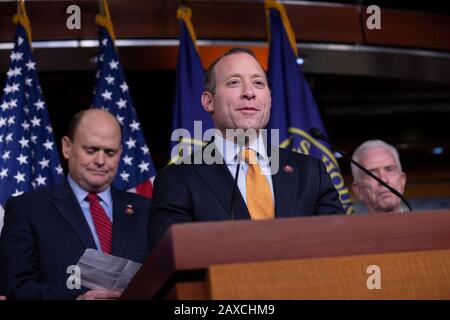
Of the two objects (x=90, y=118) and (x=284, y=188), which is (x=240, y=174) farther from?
(x=90, y=118)

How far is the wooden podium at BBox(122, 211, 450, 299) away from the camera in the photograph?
157 cm

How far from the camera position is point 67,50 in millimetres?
4828

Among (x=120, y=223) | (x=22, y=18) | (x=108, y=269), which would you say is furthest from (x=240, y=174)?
(x=22, y=18)

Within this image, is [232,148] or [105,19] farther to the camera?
[105,19]

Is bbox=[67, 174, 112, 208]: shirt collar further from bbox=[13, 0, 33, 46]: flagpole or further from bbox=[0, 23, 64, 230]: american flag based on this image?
bbox=[13, 0, 33, 46]: flagpole

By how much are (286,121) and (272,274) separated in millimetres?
3141

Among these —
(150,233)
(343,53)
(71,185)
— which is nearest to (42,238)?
(71,185)

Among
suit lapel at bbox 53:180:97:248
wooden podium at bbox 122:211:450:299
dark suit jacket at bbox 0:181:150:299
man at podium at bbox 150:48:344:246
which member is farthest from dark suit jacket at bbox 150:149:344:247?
suit lapel at bbox 53:180:97:248

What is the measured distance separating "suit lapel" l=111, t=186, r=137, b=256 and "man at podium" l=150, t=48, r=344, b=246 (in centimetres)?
85

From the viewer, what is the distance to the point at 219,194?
2.26m

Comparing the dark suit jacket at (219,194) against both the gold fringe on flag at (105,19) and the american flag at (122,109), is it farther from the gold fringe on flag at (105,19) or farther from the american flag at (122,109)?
the gold fringe on flag at (105,19)

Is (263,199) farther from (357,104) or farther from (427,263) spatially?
(357,104)

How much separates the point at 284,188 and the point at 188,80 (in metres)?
2.43
